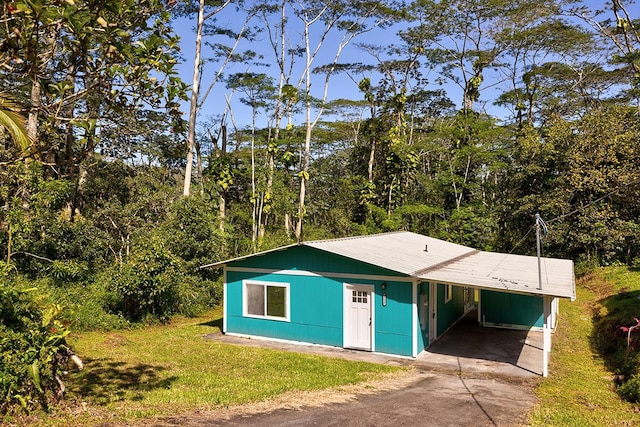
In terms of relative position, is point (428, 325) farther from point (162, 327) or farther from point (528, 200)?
point (528, 200)

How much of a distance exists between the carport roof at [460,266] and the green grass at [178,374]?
9.57 ft

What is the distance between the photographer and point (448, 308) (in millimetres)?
16484

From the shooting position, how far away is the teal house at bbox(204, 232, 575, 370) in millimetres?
12867

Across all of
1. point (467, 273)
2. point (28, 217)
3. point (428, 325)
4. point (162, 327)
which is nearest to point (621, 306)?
point (467, 273)

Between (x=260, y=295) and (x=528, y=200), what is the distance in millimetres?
19799

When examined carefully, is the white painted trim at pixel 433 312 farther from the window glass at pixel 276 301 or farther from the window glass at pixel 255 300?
the window glass at pixel 255 300

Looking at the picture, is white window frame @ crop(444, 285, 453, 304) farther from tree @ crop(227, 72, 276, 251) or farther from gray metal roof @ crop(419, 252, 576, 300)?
tree @ crop(227, 72, 276, 251)

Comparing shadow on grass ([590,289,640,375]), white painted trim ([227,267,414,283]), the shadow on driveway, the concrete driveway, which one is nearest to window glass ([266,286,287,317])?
white painted trim ([227,267,414,283])

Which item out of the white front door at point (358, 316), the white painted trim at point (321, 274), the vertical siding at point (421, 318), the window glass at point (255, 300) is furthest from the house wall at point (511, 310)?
the window glass at point (255, 300)

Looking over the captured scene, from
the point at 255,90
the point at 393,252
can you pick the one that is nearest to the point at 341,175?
the point at 255,90

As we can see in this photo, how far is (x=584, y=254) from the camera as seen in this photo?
27312mm

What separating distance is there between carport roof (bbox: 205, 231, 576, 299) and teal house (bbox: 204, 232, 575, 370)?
0.04 meters

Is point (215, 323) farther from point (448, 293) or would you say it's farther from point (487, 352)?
point (487, 352)

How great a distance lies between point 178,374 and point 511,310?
37.6 feet
